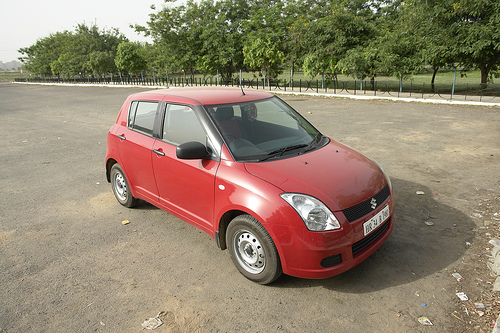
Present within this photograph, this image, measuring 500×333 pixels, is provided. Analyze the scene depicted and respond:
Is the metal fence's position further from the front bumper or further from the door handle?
the front bumper

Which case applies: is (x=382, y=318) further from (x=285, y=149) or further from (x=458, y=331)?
(x=285, y=149)

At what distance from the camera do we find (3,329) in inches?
113

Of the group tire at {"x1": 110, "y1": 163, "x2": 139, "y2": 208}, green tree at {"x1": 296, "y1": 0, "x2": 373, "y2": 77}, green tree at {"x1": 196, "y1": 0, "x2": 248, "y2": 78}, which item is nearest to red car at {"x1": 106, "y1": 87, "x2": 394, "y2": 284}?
tire at {"x1": 110, "y1": 163, "x2": 139, "y2": 208}

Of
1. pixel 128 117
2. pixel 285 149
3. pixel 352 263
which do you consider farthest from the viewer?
pixel 128 117

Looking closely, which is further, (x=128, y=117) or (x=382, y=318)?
(x=128, y=117)

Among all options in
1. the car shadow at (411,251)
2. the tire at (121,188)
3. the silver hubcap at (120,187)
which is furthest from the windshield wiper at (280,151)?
the silver hubcap at (120,187)

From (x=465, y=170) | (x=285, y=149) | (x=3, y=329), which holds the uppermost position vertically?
(x=285, y=149)

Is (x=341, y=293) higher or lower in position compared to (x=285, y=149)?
lower

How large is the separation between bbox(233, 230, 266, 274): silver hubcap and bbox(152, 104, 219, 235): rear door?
41 cm

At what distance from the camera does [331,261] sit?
2994mm

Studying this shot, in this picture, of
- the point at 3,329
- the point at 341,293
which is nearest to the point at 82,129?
the point at 3,329

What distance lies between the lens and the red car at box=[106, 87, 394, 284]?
297 cm

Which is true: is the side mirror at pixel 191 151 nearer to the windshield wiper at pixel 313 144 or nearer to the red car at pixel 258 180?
the red car at pixel 258 180

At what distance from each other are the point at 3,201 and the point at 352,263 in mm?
5537
